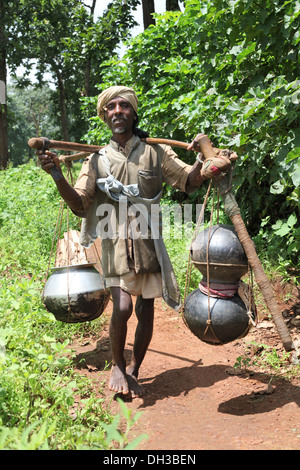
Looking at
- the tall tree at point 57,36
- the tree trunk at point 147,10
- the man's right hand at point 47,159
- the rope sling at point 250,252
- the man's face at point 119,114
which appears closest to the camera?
the rope sling at point 250,252

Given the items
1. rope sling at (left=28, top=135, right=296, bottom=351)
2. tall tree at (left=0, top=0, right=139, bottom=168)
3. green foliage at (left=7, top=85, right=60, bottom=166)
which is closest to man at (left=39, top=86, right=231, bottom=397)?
rope sling at (left=28, top=135, right=296, bottom=351)

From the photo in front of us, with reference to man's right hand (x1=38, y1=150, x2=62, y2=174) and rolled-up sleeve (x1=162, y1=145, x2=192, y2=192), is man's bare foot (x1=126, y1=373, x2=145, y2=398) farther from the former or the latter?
man's right hand (x1=38, y1=150, x2=62, y2=174)

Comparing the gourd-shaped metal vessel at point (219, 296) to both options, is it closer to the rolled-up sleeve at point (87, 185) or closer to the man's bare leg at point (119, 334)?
the man's bare leg at point (119, 334)

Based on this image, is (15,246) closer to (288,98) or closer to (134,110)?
(134,110)

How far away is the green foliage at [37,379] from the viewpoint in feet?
8.65

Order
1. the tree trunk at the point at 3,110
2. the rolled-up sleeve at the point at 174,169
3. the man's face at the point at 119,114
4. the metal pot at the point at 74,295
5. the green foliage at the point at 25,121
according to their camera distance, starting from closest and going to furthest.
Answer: the man's face at the point at 119,114 < the rolled-up sleeve at the point at 174,169 < the metal pot at the point at 74,295 < the tree trunk at the point at 3,110 < the green foliage at the point at 25,121

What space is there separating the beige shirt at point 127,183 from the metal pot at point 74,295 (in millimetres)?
394

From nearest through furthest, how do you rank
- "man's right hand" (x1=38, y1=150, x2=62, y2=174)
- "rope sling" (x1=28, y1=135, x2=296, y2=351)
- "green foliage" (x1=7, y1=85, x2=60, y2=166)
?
1. "rope sling" (x1=28, y1=135, x2=296, y2=351)
2. "man's right hand" (x1=38, y1=150, x2=62, y2=174)
3. "green foliage" (x1=7, y1=85, x2=60, y2=166)

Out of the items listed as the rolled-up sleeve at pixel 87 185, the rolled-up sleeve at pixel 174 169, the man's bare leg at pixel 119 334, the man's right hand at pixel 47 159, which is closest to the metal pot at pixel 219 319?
the man's bare leg at pixel 119 334

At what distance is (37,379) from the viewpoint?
3107 mm

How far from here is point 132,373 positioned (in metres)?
4.00

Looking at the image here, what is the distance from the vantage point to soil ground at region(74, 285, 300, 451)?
2.93 metres

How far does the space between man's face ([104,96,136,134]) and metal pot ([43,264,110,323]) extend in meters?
1.30

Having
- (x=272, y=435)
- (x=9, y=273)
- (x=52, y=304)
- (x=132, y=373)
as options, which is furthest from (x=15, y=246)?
(x=272, y=435)
